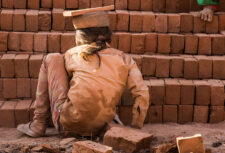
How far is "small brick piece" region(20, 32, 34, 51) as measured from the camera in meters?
6.12

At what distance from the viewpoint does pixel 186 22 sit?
6547mm

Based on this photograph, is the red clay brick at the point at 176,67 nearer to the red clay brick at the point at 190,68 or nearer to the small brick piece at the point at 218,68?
the red clay brick at the point at 190,68

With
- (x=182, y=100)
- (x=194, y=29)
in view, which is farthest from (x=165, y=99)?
(x=194, y=29)

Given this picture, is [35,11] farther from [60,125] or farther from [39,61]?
[60,125]

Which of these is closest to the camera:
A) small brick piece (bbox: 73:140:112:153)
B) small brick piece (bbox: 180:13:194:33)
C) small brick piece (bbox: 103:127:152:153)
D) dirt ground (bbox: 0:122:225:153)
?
small brick piece (bbox: 73:140:112:153)

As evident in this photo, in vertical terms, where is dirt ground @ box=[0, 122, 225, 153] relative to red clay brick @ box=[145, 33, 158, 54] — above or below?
below

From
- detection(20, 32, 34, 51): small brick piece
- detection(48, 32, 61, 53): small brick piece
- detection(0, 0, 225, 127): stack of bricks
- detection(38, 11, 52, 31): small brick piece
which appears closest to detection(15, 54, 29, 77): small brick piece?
detection(0, 0, 225, 127): stack of bricks

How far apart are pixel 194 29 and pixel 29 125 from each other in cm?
299

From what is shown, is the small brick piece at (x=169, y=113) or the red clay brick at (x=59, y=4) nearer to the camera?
the small brick piece at (x=169, y=113)

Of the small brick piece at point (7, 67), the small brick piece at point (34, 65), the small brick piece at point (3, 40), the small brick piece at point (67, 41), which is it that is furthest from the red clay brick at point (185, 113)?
the small brick piece at point (3, 40)

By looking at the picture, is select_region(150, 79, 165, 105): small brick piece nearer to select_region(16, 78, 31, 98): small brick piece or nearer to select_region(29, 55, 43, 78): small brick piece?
select_region(29, 55, 43, 78): small brick piece

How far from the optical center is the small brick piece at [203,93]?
587 centimetres

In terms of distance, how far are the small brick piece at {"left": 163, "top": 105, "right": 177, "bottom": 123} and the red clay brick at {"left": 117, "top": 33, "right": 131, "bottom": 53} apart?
40.2 inches

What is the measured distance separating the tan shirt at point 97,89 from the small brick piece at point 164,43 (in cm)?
152
